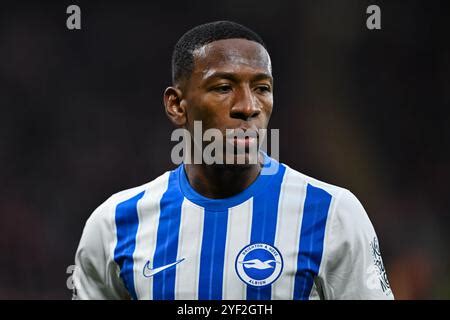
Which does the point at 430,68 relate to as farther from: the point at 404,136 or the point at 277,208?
the point at 277,208

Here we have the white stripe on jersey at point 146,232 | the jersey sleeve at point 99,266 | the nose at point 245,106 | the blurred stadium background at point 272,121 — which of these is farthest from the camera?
the blurred stadium background at point 272,121

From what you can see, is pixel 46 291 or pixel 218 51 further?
pixel 46 291

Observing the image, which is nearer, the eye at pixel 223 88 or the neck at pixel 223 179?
the eye at pixel 223 88

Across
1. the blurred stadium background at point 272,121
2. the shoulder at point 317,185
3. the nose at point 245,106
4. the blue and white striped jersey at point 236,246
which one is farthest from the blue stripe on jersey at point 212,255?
the blurred stadium background at point 272,121

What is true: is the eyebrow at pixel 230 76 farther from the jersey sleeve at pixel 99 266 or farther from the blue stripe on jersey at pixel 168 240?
the jersey sleeve at pixel 99 266

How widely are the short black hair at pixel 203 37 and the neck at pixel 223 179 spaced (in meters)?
0.38

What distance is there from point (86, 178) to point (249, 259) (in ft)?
12.0

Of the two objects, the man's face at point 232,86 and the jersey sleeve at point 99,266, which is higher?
the man's face at point 232,86

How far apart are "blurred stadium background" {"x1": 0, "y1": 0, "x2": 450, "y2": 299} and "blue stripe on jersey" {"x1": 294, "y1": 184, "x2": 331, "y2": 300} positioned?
10.8 feet

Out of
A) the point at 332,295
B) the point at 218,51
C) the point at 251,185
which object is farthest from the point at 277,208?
the point at 218,51

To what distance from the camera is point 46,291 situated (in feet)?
19.1

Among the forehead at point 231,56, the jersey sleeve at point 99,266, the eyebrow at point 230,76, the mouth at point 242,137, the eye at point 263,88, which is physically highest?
the forehead at point 231,56

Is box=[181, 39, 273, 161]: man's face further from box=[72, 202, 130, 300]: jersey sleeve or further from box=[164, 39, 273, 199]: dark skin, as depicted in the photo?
box=[72, 202, 130, 300]: jersey sleeve

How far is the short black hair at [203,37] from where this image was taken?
2719 millimetres
